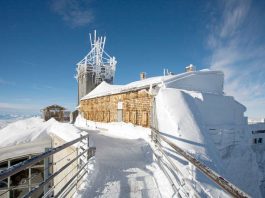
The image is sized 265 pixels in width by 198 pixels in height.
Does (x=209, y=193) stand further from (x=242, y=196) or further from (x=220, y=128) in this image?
(x=220, y=128)

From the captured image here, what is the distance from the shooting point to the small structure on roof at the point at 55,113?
37.1m

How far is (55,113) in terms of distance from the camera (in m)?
38.5

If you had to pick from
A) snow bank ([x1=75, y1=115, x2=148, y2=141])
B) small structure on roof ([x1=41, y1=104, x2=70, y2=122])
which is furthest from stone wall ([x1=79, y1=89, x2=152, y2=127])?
small structure on roof ([x1=41, y1=104, x2=70, y2=122])

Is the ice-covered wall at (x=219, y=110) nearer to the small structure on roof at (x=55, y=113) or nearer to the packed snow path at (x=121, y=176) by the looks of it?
the packed snow path at (x=121, y=176)

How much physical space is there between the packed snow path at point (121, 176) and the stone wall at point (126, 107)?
4.92 m

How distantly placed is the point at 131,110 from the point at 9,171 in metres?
13.7

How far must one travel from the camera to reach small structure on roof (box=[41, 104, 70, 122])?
37.1 meters

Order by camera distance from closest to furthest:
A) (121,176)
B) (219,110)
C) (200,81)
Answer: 1. (121,176)
2. (219,110)
3. (200,81)

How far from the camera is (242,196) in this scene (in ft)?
6.81

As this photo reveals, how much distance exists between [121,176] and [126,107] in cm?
1043

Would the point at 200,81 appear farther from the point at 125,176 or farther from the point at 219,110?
the point at 125,176

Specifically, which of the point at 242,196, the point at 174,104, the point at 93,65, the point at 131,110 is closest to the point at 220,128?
the point at 174,104

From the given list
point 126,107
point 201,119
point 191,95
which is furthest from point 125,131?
point 201,119

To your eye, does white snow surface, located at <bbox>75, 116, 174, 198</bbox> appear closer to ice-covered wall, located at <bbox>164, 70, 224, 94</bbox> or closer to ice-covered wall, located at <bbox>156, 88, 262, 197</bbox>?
ice-covered wall, located at <bbox>156, 88, 262, 197</bbox>
